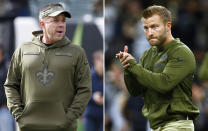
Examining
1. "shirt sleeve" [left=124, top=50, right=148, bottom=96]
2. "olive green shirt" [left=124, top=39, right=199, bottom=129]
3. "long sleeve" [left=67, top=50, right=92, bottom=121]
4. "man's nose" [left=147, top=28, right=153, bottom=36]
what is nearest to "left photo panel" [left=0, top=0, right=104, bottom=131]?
"long sleeve" [left=67, top=50, right=92, bottom=121]

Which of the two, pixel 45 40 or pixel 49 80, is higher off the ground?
pixel 45 40

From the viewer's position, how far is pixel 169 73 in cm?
382

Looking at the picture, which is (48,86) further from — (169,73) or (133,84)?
(169,73)

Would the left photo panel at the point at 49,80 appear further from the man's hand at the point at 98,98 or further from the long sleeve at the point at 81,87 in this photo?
the man's hand at the point at 98,98

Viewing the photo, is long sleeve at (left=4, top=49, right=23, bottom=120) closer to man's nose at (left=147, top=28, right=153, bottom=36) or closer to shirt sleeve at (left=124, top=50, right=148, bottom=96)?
shirt sleeve at (left=124, top=50, right=148, bottom=96)

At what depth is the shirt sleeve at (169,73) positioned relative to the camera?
381 cm

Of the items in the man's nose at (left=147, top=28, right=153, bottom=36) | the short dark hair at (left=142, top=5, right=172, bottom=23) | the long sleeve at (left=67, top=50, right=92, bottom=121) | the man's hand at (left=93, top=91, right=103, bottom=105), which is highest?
the short dark hair at (left=142, top=5, right=172, bottom=23)

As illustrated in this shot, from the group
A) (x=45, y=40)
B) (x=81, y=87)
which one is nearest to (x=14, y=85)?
(x=45, y=40)

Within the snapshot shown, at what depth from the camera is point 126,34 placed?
27.5ft

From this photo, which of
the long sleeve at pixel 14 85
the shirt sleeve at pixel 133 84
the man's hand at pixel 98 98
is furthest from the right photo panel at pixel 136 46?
the long sleeve at pixel 14 85

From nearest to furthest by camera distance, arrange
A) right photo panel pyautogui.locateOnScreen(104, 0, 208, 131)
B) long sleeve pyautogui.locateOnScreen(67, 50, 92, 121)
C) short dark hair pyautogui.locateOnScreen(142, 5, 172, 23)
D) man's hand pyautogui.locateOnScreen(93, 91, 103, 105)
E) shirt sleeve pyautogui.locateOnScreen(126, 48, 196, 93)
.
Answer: shirt sleeve pyautogui.locateOnScreen(126, 48, 196, 93), short dark hair pyautogui.locateOnScreen(142, 5, 172, 23), long sleeve pyautogui.locateOnScreen(67, 50, 92, 121), man's hand pyautogui.locateOnScreen(93, 91, 103, 105), right photo panel pyautogui.locateOnScreen(104, 0, 208, 131)

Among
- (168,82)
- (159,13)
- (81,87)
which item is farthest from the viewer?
(81,87)

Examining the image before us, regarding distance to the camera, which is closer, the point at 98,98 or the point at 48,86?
the point at 48,86

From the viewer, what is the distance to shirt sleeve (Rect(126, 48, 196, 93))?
12.5 ft
